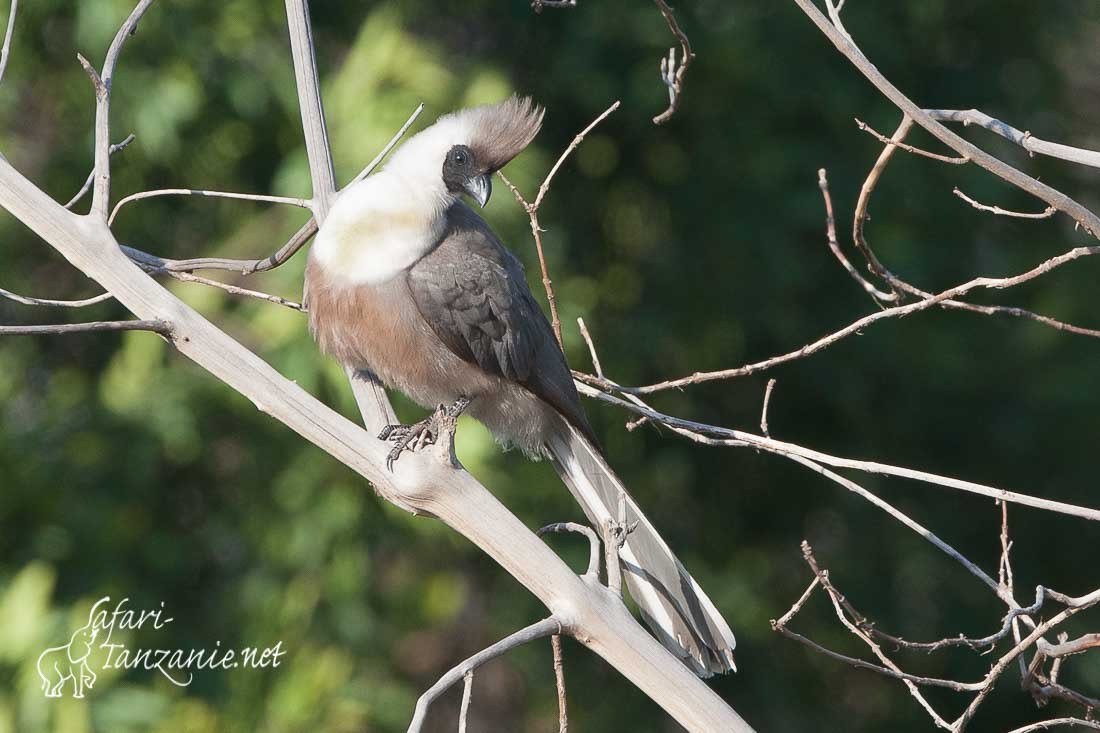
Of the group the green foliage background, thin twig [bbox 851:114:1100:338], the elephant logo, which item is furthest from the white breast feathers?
the elephant logo

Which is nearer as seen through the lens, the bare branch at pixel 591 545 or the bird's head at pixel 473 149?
the bare branch at pixel 591 545

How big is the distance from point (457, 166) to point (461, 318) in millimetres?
386

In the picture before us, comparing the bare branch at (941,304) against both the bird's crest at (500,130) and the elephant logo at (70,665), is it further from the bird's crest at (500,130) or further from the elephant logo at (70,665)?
the elephant logo at (70,665)

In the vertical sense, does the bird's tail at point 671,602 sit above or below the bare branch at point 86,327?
below

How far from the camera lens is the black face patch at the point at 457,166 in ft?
9.80

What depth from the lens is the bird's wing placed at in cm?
289

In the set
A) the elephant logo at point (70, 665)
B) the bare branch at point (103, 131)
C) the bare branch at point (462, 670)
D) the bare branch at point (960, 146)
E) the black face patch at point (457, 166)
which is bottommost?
the elephant logo at point (70, 665)

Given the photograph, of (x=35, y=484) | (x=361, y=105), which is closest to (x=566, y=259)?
(x=361, y=105)

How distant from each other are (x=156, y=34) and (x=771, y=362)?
3364 millimetres

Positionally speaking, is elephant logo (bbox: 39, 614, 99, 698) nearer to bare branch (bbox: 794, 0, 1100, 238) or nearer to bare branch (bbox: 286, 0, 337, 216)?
bare branch (bbox: 286, 0, 337, 216)

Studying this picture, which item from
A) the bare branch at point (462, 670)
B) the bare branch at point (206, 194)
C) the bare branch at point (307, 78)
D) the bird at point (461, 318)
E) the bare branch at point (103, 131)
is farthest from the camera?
the bird at point (461, 318)

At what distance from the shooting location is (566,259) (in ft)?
18.5

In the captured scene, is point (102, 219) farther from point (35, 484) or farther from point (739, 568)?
point (739, 568)

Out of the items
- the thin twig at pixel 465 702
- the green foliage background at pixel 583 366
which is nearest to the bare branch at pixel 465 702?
the thin twig at pixel 465 702
